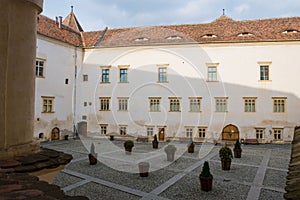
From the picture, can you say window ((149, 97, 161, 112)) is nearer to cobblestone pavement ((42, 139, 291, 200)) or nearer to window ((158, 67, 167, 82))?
window ((158, 67, 167, 82))

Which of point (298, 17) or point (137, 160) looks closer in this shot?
point (137, 160)

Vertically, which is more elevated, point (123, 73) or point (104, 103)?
point (123, 73)

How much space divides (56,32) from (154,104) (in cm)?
1209

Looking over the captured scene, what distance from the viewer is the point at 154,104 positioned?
81.7 feet

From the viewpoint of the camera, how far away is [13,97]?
2.77 meters

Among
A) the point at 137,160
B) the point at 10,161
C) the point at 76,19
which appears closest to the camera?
the point at 10,161

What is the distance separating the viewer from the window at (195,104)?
23688 mm

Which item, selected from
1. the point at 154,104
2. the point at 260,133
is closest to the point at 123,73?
the point at 154,104

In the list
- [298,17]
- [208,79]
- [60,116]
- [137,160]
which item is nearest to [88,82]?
[60,116]

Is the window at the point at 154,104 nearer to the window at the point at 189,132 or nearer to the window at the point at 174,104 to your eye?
the window at the point at 174,104

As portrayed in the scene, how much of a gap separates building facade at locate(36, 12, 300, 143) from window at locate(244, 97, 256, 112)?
9 centimetres

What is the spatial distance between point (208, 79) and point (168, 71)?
13.1 ft

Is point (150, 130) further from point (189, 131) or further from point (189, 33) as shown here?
point (189, 33)

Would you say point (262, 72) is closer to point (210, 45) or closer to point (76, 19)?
point (210, 45)
